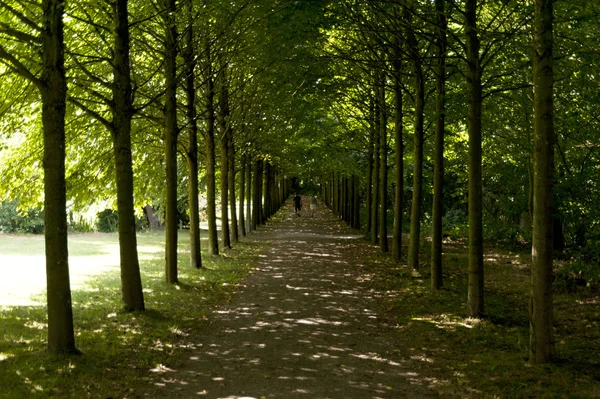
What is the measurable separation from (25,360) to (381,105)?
13951mm

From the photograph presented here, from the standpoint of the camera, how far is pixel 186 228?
139 ft

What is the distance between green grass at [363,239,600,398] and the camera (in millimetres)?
6328

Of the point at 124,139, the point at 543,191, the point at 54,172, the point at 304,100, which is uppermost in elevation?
the point at 304,100

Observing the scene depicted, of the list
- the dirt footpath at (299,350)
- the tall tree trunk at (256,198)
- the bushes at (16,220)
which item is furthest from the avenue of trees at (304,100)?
the bushes at (16,220)

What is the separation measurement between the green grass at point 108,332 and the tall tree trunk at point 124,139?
25.1 inches

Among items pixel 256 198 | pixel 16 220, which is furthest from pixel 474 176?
pixel 16 220

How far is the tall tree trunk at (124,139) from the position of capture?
9.90 m

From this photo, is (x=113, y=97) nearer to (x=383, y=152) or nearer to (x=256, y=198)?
(x=383, y=152)

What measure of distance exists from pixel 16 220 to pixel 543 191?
118 ft

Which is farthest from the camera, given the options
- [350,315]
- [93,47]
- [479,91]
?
[93,47]

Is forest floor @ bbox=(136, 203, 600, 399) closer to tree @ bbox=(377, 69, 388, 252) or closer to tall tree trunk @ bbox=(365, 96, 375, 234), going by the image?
tree @ bbox=(377, 69, 388, 252)

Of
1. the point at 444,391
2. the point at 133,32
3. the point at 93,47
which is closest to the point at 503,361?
the point at 444,391

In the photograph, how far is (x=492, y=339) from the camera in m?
8.48

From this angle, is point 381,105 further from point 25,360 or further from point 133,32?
point 25,360
